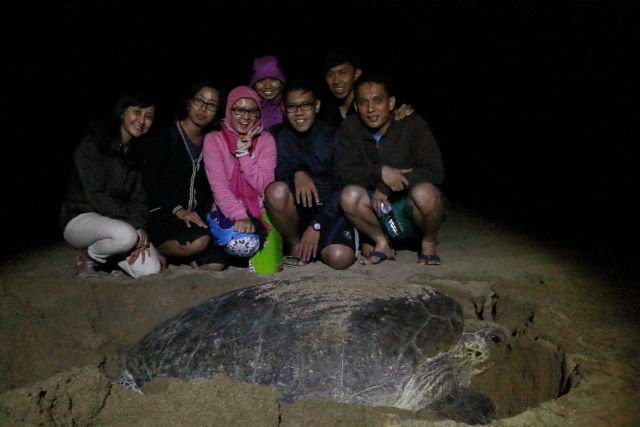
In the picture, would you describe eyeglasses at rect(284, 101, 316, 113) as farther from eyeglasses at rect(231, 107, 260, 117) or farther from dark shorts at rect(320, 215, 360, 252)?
dark shorts at rect(320, 215, 360, 252)

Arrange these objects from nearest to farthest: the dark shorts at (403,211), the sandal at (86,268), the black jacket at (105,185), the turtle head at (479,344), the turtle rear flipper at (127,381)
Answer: the turtle rear flipper at (127,381), the turtle head at (479,344), the black jacket at (105,185), the sandal at (86,268), the dark shorts at (403,211)

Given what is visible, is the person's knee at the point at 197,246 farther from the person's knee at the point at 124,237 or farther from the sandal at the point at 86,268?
the sandal at the point at 86,268

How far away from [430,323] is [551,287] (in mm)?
972

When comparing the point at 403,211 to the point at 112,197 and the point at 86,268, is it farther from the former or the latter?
the point at 86,268

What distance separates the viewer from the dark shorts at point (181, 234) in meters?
2.82

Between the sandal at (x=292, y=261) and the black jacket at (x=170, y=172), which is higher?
the black jacket at (x=170, y=172)

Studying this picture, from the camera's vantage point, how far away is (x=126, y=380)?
1842 mm

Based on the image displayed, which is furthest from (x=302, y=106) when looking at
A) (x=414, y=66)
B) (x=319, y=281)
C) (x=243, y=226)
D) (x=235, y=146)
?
(x=414, y=66)

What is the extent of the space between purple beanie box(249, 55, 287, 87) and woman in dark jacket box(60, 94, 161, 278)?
0.73 metres

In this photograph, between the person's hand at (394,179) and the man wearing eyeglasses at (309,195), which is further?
the man wearing eyeglasses at (309,195)

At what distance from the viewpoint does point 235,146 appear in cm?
279

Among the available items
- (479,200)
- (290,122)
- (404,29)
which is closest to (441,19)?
(404,29)

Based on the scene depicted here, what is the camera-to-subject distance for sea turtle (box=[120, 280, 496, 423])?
1.65m

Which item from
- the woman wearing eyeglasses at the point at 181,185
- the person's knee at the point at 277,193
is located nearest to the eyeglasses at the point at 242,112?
the woman wearing eyeglasses at the point at 181,185
